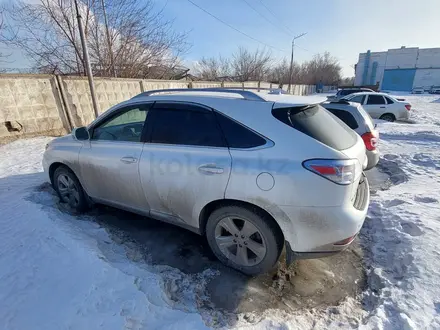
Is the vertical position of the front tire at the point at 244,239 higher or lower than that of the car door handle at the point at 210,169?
lower

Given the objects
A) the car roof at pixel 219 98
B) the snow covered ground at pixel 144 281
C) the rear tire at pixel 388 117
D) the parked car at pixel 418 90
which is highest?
the car roof at pixel 219 98

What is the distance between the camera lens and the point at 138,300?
79.3 inches

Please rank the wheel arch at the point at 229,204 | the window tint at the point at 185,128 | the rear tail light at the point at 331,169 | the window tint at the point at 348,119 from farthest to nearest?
the window tint at the point at 348,119
the window tint at the point at 185,128
the wheel arch at the point at 229,204
the rear tail light at the point at 331,169

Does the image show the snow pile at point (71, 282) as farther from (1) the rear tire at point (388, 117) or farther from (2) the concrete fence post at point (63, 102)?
(1) the rear tire at point (388, 117)

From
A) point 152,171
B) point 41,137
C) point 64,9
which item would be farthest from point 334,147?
point 64,9

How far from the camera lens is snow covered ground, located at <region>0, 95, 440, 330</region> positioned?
74.2 inches

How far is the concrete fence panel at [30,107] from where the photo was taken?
21.8 feet

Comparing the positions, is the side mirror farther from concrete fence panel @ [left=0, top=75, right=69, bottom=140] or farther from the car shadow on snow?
concrete fence panel @ [left=0, top=75, right=69, bottom=140]

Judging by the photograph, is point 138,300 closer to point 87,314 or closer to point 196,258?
point 87,314

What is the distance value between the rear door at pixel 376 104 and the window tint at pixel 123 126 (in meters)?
12.1

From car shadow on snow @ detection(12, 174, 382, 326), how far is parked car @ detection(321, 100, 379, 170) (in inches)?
77.5

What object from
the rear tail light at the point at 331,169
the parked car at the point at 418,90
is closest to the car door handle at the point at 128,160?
the rear tail light at the point at 331,169

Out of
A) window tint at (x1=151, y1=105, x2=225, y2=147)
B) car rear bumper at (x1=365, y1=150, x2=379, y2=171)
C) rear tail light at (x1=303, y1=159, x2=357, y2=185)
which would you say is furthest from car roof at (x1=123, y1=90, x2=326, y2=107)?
car rear bumper at (x1=365, y1=150, x2=379, y2=171)

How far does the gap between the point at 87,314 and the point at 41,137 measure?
24.1 feet
